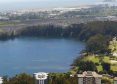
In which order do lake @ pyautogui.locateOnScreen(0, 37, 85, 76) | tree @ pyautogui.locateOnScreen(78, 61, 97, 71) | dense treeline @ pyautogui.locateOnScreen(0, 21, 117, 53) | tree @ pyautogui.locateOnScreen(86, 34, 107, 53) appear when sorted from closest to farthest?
tree @ pyautogui.locateOnScreen(78, 61, 97, 71) → lake @ pyautogui.locateOnScreen(0, 37, 85, 76) → tree @ pyautogui.locateOnScreen(86, 34, 107, 53) → dense treeline @ pyautogui.locateOnScreen(0, 21, 117, 53)

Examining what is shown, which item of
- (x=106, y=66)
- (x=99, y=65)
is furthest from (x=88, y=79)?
(x=99, y=65)

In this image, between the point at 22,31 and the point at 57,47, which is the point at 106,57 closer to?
the point at 57,47

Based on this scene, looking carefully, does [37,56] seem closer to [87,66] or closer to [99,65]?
[99,65]

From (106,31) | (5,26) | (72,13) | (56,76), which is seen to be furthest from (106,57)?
(72,13)

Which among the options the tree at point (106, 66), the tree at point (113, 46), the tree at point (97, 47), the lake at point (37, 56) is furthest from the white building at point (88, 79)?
the tree at point (97, 47)

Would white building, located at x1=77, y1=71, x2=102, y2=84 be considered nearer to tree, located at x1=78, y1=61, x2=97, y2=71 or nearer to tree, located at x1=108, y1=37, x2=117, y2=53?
tree, located at x1=78, y1=61, x2=97, y2=71

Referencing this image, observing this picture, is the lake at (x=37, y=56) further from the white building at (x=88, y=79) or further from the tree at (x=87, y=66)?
the white building at (x=88, y=79)

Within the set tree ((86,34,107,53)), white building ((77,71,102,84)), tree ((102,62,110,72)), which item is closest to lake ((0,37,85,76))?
tree ((86,34,107,53))

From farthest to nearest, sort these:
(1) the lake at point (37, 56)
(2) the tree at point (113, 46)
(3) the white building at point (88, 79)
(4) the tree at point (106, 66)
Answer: (2) the tree at point (113, 46), (1) the lake at point (37, 56), (4) the tree at point (106, 66), (3) the white building at point (88, 79)
